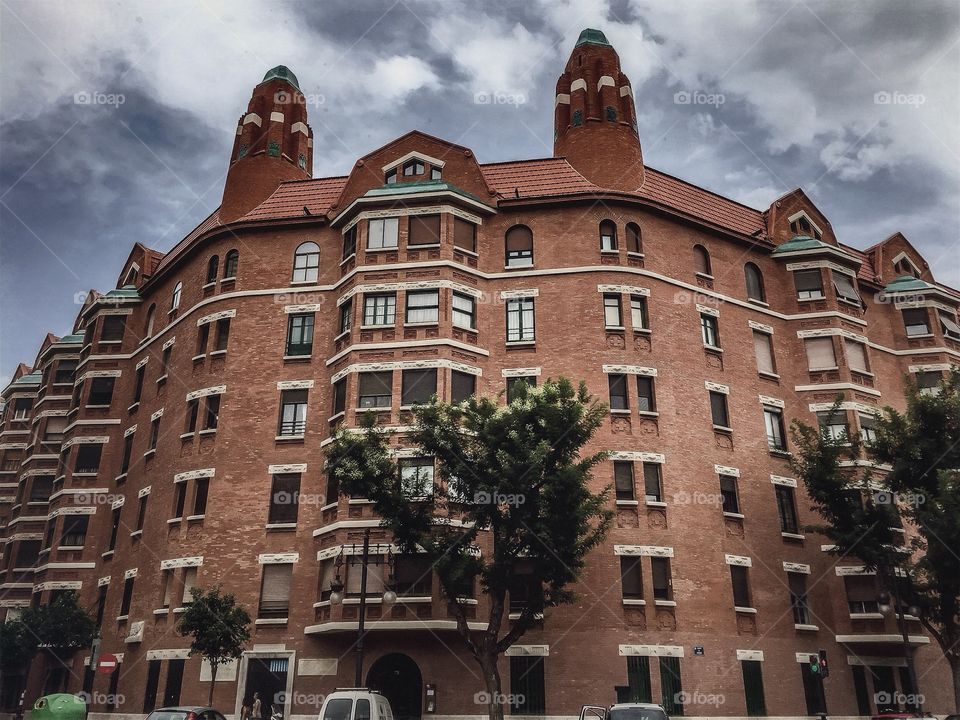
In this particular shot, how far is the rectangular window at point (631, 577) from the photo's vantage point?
27.2 m

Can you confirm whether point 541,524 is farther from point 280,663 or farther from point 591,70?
point 591,70

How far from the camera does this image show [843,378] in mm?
33375

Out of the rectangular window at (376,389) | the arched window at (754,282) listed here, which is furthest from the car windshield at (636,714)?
the arched window at (754,282)

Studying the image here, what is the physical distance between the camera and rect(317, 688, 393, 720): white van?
59.2ft

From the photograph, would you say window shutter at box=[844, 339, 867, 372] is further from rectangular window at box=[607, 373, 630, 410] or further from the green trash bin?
the green trash bin

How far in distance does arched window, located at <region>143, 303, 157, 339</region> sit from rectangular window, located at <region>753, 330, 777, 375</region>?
2759 cm

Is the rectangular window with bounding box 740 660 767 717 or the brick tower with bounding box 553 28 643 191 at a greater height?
the brick tower with bounding box 553 28 643 191

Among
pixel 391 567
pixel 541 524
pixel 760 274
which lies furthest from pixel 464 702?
pixel 760 274

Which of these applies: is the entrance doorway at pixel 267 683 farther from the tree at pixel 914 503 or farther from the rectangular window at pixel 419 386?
the tree at pixel 914 503

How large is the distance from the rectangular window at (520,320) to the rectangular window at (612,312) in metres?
2.82

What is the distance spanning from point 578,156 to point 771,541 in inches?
693

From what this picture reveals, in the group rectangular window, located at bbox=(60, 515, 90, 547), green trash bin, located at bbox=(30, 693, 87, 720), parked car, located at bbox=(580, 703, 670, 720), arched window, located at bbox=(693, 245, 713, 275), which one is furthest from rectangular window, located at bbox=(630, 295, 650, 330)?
rectangular window, located at bbox=(60, 515, 90, 547)

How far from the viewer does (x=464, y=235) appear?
3231 cm

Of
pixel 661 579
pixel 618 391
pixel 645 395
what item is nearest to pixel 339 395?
pixel 618 391
